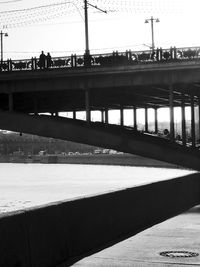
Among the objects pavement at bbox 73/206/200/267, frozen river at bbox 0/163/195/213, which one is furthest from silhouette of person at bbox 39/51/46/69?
pavement at bbox 73/206/200/267

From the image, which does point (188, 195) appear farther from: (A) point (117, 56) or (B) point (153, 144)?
(A) point (117, 56)

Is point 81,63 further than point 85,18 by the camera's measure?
No

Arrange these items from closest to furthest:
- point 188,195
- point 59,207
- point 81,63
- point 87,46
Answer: point 59,207 → point 188,195 → point 81,63 → point 87,46

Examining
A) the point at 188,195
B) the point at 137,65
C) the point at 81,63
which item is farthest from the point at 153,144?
the point at 188,195

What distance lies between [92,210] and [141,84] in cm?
1835

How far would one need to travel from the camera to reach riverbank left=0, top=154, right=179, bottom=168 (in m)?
120

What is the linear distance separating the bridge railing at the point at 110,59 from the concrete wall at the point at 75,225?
1268 cm

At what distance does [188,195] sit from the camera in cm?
2108

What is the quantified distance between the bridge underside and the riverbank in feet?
259

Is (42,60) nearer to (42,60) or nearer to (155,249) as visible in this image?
(42,60)

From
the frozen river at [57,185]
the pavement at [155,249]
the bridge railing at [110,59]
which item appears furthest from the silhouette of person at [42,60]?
the pavement at [155,249]

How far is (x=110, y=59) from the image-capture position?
1175 inches

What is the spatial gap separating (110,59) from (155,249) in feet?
62.7

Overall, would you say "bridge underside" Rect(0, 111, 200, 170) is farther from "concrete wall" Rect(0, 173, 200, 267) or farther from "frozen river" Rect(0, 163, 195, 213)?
"concrete wall" Rect(0, 173, 200, 267)
